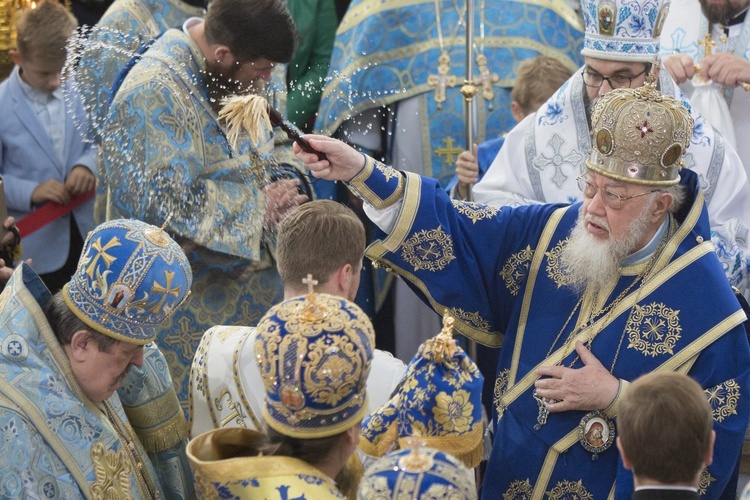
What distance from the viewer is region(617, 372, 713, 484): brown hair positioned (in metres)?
2.99

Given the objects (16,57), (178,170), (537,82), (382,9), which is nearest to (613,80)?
(537,82)

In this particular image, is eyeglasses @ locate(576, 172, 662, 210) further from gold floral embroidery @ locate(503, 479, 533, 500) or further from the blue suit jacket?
the blue suit jacket

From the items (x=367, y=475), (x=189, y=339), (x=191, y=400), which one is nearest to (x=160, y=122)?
(x=189, y=339)

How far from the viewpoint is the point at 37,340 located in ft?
11.7

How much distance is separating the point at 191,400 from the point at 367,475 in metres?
1.21

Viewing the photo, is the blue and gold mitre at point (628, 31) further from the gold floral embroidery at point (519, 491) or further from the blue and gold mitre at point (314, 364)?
the blue and gold mitre at point (314, 364)

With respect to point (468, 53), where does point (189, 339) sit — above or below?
below

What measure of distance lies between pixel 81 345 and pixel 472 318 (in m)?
1.44

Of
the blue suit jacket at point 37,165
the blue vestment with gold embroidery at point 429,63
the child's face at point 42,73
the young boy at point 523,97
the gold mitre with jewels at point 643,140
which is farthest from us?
the blue vestment with gold embroidery at point 429,63

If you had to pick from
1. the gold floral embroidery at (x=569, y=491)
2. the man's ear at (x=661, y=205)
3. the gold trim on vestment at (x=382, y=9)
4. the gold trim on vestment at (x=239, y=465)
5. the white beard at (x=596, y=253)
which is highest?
the man's ear at (x=661, y=205)

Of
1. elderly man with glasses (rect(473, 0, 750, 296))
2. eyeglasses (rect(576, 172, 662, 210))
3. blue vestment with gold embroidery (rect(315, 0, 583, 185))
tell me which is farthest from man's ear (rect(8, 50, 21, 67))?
eyeglasses (rect(576, 172, 662, 210))

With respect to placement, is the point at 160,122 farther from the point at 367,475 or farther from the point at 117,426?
the point at 367,475

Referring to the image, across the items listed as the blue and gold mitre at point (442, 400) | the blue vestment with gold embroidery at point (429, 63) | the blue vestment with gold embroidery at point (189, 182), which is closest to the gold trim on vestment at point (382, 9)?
the blue vestment with gold embroidery at point (429, 63)

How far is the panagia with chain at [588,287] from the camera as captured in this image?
4.06m
